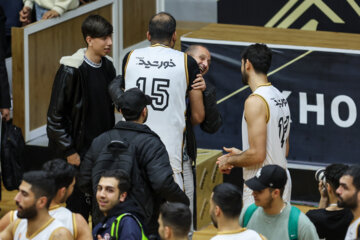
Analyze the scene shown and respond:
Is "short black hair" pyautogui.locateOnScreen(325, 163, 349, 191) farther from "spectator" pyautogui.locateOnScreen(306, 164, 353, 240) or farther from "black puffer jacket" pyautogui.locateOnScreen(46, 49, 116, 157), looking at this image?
"black puffer jacket" pyautogui.locateOnScreen(46, 49, 116, 157)

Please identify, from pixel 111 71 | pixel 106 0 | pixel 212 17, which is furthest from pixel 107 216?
pixel 212 17

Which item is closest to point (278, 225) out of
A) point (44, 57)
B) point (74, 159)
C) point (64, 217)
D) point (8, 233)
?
point (64, 217)

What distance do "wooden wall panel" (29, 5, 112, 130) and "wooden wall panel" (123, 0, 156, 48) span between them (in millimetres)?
1149

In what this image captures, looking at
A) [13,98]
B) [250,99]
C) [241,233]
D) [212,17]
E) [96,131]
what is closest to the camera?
[241,233]

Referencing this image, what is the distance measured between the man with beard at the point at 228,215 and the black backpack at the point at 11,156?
3.89 m

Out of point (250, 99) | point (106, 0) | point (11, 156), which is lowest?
point (11, 156)

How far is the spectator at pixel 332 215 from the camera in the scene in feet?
19.2

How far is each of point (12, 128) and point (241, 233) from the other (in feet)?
13.7

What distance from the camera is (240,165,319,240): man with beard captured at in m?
5.44

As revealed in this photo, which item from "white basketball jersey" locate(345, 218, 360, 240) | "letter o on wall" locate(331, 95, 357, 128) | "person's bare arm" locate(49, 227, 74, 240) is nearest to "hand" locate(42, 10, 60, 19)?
"letter o on wall" locate(331, 95, 357, 128)

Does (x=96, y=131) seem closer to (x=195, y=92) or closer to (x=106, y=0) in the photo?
(x=195, y=92)

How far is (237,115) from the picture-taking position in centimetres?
942

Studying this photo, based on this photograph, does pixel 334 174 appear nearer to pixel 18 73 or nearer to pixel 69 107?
pixel 69 107

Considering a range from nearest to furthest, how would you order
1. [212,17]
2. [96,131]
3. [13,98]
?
1. [96,131]
2. [13,98]
3. [212,17]
